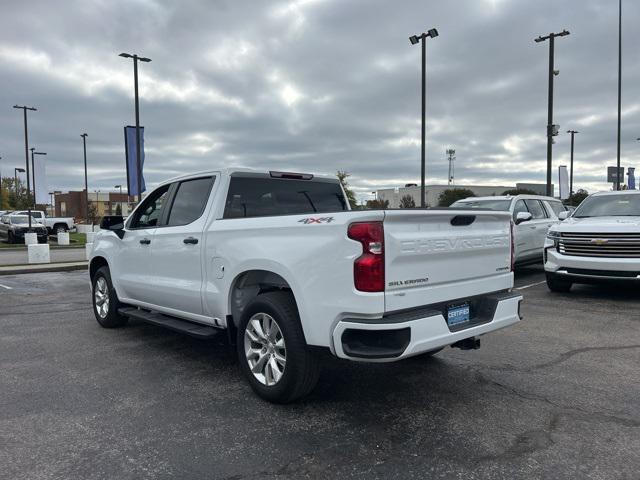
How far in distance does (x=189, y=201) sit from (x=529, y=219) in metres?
8.17

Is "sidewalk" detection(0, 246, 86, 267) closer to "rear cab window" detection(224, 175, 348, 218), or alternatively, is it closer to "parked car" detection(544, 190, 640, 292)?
"rear cab window" detection(224, 175, 348, 218)

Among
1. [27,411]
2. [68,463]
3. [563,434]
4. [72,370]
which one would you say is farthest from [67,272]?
[563,434]

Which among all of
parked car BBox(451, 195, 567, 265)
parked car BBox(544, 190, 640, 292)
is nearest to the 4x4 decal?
parked car BBox(544, 190, 640, 292)

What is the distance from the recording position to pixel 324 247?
362 centimetres

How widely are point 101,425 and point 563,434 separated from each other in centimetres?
323

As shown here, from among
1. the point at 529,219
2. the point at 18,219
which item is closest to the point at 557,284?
the point at 529,219

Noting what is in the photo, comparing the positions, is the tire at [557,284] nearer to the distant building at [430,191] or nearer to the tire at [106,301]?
the tire at [106,301]

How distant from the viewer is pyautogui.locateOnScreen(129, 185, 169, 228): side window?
5887 millimetres

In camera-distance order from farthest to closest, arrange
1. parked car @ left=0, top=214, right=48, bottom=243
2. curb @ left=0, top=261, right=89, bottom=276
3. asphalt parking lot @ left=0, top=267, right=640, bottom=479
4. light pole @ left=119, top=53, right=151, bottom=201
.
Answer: parked car @ left=0, top=214, right=48, bottom=243 → light pole @ left=119, top=53, right=151, bottom=201 → curb @ left=0, top=261, right=89, bottom=276 → asphalt parking lot @ left=0, top=267, right=640, bottom=479

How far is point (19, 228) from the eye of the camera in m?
28.3

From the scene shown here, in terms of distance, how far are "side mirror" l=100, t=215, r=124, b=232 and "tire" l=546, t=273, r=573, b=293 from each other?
709 cm

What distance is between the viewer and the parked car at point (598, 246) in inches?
320

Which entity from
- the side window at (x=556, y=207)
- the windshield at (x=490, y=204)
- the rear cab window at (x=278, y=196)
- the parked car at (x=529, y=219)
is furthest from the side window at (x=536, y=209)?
the rear cab window at (x=278, y=196)

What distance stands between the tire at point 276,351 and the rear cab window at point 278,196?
109 centimetres
